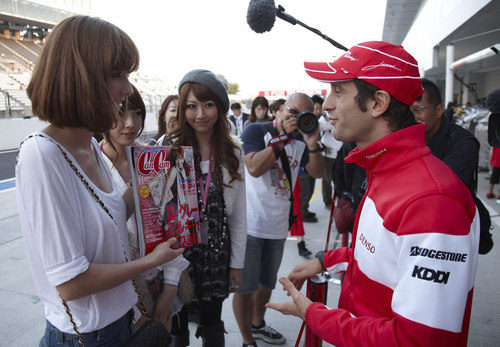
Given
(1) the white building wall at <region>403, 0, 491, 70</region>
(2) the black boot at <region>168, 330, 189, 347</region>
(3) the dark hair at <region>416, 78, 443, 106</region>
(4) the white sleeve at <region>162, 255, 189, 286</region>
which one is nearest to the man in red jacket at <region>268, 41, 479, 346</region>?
(4) the white sleeve at <region>162, 255, 189, 286</region>

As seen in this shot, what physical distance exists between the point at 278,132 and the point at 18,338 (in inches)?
105

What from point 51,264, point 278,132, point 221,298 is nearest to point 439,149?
point 278,132

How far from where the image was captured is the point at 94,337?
1.13m

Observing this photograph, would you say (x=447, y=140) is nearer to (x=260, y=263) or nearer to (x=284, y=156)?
(x=284, y=156)

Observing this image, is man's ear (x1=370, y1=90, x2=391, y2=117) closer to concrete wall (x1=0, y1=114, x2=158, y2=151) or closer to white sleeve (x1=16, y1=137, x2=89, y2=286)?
white sleeve (x1=16, y1=137, x2=89, y2=286)

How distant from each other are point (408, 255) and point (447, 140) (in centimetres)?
178

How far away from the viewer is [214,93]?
1994mm

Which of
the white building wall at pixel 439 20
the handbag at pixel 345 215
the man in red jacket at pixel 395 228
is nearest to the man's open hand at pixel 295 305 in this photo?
the man in red jacket at pixel 395 228

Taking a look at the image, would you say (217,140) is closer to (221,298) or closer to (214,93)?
(214,93)

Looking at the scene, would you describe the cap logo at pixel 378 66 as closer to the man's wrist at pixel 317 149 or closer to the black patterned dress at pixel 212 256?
the black patterned dress at pixel 212 256

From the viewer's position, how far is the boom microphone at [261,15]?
204cm

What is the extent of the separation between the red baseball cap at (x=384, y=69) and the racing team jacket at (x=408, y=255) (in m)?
0.15

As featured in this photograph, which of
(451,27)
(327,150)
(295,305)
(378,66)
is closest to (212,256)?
(295,305)

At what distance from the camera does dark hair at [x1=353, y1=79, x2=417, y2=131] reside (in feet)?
3.94
